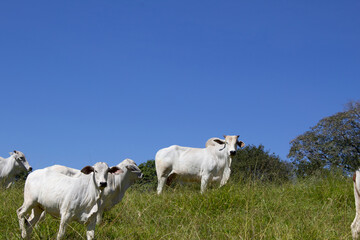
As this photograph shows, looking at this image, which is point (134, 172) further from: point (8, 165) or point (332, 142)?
point (332, 142)

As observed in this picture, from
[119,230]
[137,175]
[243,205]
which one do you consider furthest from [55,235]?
[243,205]

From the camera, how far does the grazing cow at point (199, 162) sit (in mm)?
12758

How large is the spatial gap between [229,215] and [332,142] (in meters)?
24.8

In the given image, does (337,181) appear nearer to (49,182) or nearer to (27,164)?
(49,182)

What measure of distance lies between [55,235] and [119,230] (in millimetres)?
1449

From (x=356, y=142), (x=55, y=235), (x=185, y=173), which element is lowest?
(x=55, y=235)

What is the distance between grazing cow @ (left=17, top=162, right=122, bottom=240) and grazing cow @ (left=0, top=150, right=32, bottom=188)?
1106 cm

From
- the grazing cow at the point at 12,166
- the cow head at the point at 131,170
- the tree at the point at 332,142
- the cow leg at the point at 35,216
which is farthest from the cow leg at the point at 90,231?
the tree at the point at 332,142

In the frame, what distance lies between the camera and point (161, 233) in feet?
25.1

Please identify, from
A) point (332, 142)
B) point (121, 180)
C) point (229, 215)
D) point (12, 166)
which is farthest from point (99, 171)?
point (332, 142)

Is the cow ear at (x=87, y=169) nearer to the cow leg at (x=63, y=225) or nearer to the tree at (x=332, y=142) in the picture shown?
the cow leg at (x=63, y=225)

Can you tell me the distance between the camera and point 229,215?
8984mm

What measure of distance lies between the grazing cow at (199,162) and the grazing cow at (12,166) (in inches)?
298

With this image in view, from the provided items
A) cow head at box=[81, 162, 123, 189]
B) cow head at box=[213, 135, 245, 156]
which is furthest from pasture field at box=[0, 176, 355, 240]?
cow head at box=[213, 135, 245, 156]
